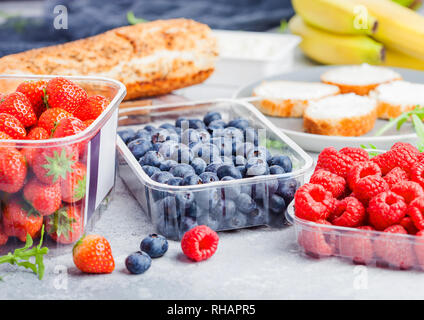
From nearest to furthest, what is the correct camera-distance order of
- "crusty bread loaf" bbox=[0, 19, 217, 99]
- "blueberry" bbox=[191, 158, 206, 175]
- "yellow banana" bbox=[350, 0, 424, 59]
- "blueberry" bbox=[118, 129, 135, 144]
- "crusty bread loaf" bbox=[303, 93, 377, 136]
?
"blueberry" bbox=[191, 158, 206, 175], "blueberry" bbox=[118, 129, 135, 144], "crusty bread loaf" bbox=[303, 93, 377, 136], "crusty bread loaf" bbox=[0, 19, 217, 99], "yellow banana" bbox=[350, 0, 424, 59]

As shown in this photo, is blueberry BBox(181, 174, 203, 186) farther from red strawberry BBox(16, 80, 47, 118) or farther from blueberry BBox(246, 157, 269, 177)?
red strawberry BBox(16, 80, 47, 118)

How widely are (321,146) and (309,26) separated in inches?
44.1

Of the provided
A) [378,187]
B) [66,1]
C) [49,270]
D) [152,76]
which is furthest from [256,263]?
[66,1]

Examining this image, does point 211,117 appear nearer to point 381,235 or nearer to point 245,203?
point 245,203

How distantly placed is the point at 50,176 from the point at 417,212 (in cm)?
65

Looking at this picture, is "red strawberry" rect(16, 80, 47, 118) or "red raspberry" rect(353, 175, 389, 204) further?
"red strawberry" rect(16, 80, 47, 118)

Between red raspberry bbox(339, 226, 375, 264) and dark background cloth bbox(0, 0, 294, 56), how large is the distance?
1.80 meters

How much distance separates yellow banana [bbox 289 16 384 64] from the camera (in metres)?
2.43

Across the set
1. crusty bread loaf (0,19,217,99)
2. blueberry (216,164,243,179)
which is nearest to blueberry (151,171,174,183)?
blueberry (216,164,243,179)

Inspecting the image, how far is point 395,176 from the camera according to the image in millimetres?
1198

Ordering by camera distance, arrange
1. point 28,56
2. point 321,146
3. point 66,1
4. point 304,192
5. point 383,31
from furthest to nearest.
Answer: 1. point 66,1
2. point 383,31
3. point 28,56
4. point 321,146
5. point 304,192

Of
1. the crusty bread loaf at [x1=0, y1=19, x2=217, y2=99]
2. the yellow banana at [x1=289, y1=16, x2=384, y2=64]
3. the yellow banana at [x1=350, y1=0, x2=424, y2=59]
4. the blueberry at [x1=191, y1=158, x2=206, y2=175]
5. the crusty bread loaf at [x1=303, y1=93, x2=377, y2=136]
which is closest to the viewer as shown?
the blueberry at [x1=191, y1=158, x2=206, y2=175]

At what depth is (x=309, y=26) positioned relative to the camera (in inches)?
104
